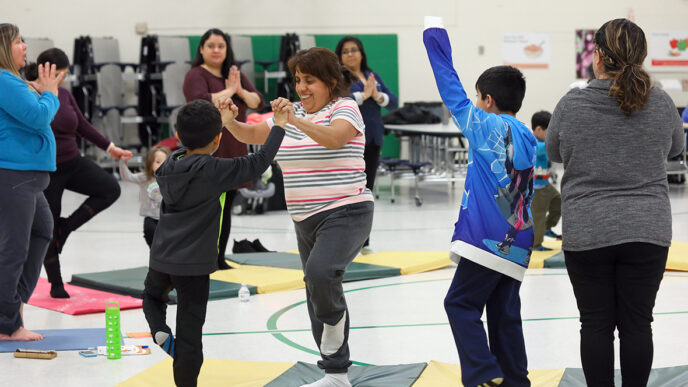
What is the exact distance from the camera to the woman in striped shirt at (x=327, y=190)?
337 centimetres

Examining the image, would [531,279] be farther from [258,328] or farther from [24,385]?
[24,385]

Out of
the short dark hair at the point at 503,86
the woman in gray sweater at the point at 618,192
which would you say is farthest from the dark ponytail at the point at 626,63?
the short dark hair at the point at 503,86

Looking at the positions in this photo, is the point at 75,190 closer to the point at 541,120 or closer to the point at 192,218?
the point at 192,218

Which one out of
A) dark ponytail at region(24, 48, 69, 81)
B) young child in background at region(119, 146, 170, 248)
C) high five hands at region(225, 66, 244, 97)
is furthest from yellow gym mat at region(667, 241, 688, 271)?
dark ponytail at region(24, 48, 69, 81)

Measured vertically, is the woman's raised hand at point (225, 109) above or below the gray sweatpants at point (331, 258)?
above

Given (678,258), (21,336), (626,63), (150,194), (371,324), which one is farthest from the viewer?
(678,258)

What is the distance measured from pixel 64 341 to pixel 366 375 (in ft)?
5.30

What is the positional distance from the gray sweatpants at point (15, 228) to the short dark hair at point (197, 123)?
4.07ft

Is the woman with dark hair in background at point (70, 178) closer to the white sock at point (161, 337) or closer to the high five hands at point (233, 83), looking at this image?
the high five hands at point (233, 83)

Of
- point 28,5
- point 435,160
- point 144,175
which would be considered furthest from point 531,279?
point 28,5

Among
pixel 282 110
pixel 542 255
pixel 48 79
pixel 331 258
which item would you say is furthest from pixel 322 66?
pixel 542 255

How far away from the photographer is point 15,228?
4199mm

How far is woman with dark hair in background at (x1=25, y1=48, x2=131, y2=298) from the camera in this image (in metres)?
5.31

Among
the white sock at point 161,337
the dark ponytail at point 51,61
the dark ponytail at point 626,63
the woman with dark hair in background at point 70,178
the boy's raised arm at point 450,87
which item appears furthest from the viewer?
the woman with dark hair in background at point 70,178
